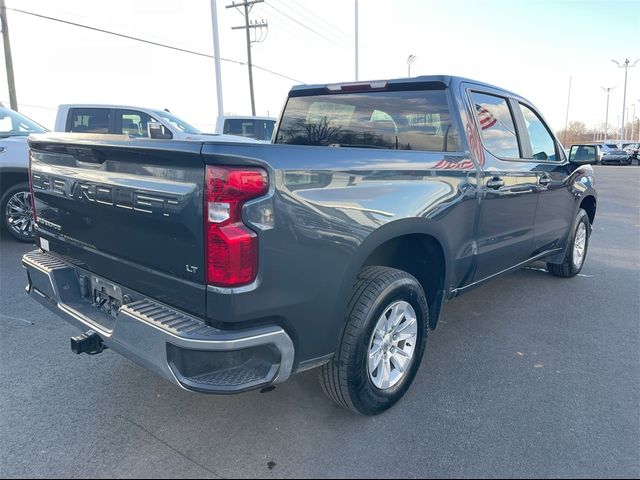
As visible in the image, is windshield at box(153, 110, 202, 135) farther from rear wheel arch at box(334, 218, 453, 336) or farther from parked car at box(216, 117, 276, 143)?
rear wheel arch at box(334, 218, 453, 336)

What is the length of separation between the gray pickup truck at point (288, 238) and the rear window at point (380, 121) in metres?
0.01

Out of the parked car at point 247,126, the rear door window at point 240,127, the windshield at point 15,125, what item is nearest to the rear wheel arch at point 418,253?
the windshield at point 15,125

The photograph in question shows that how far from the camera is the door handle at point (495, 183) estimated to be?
3578 millimetres

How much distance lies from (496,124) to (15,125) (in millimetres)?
6687

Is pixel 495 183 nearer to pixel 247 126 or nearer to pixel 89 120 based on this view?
pixel 89 120

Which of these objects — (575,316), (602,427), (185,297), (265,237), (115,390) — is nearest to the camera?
(265,237)

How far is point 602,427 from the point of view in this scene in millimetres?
2777

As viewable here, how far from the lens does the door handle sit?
3.58 m

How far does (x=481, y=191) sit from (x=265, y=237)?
6.49 ft

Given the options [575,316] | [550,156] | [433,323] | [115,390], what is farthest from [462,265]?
[115,390]

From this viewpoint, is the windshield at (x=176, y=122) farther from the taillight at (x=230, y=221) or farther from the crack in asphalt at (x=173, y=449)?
the taillight at (x=230, y=221)

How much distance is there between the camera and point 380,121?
145 inches

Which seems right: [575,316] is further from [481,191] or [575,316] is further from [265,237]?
[265,237]

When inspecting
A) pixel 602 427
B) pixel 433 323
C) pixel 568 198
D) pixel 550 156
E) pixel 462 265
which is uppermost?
pixel 550 156
